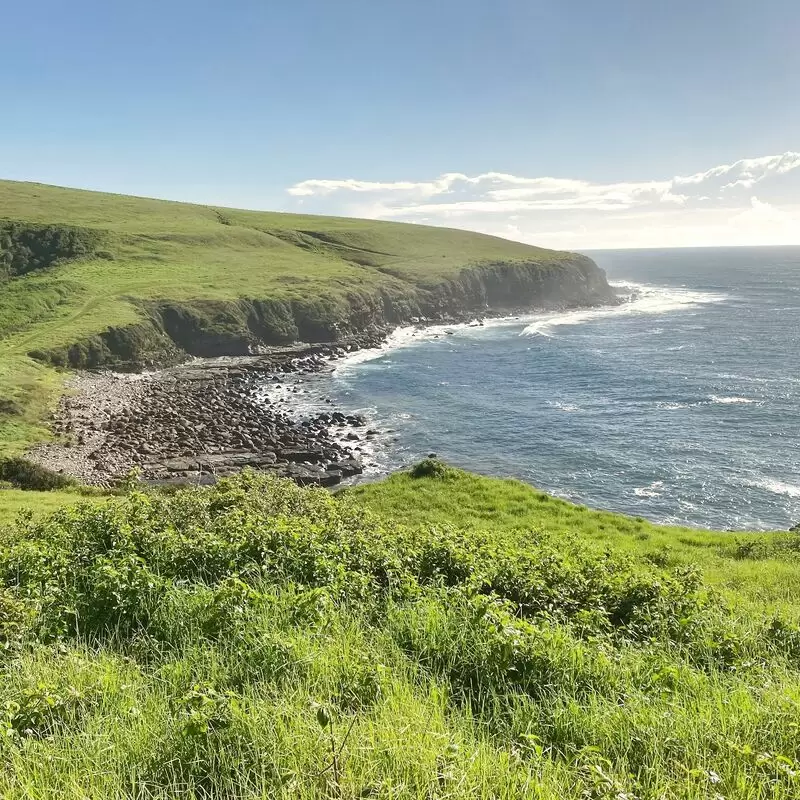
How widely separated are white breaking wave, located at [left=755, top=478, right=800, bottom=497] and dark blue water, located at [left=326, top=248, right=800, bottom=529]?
75 millimetres

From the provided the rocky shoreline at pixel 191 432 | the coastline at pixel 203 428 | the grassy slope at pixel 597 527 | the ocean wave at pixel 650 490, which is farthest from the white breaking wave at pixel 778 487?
the rocky shoreline at pixel 191 432

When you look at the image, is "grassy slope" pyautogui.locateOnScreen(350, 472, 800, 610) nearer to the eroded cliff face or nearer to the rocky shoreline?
the rocky shoreline

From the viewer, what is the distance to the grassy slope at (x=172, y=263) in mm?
69312

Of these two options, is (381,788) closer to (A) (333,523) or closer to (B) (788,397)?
(A) (333,523)

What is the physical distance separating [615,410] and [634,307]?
307ft

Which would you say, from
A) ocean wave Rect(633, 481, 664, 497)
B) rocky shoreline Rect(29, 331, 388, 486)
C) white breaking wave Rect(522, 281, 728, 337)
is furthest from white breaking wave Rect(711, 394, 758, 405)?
white breaking wave Rect(522, 281, 728, 337)

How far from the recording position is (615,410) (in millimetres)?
60250

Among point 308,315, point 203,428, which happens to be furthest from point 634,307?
point 203,428

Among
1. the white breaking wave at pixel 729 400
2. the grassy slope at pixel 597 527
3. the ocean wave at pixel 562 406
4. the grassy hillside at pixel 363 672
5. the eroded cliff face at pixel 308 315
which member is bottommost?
the grassy slope at pixel 597 527

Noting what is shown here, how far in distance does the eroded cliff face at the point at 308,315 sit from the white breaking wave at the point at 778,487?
6454 cm

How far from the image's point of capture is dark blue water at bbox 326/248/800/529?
41.8 metres

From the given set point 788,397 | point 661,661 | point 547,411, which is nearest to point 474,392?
point 547,411

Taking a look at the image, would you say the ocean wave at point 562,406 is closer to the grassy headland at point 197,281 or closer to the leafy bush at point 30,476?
the grassy headland at point 197,281

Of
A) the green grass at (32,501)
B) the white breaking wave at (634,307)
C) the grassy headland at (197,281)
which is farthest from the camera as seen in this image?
the white breaking wave at (634,307)
